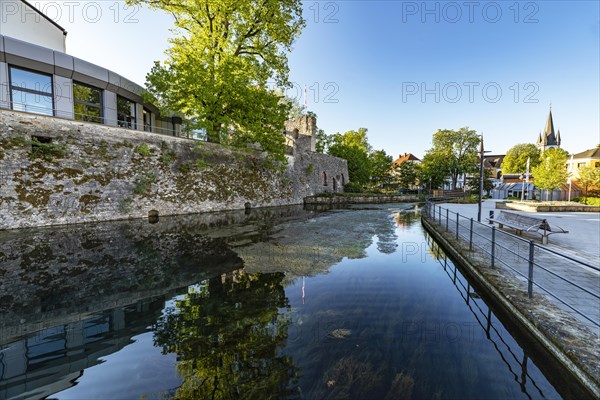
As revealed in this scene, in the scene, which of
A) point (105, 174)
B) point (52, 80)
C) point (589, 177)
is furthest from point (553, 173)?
point (52, 80)

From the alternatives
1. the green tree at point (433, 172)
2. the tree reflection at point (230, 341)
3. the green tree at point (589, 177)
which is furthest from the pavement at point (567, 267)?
the green tree at point (433, 172)

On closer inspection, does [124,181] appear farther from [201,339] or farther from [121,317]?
[201,339]

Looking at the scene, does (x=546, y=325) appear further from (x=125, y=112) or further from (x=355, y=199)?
(x=355, y=199)

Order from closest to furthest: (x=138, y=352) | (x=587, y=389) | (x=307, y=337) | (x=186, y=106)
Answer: (x=587, y=389), (x=138, y=352), (x=307, y=337), (x=186, y=106)

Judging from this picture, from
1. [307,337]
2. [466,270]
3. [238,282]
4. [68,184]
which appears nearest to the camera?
[307,337]

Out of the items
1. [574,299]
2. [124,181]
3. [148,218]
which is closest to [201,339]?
[574,299]

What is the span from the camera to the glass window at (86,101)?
17.6m

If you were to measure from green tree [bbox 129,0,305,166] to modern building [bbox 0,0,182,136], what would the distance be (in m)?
2.90

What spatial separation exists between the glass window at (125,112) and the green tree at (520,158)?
247 feet

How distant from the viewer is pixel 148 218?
51.8 feet

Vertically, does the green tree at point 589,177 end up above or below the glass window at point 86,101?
below

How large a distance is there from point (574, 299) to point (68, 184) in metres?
20.1

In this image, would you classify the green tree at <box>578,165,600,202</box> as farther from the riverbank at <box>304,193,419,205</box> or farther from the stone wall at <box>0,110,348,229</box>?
the stone wall at <box>0,110,348,229</box>

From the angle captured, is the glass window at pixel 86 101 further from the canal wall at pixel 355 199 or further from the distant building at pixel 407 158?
the distant building at pixel 407 158
